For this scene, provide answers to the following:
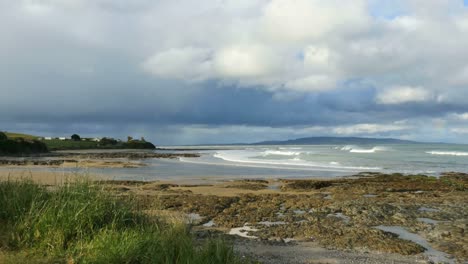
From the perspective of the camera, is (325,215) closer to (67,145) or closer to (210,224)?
(210,224)

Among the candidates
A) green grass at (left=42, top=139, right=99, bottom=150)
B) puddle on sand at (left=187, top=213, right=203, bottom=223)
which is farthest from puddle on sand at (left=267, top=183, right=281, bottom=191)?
green grass at (left=42, top=139, right=99, bottom=150)

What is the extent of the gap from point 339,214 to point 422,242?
372 centimetres

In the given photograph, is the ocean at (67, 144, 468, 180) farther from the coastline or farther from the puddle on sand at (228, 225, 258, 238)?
the puddle on sand at (228, 225, 258, 238)

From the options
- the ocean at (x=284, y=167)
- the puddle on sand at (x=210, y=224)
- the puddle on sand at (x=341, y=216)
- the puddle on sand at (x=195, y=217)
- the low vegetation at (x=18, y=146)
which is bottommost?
the puddle on sand at (x=210, y=224)

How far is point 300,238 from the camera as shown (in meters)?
10.6

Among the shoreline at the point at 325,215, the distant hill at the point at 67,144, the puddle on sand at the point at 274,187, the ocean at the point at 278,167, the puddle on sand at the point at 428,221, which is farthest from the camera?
the distant hill at the point at 67,144

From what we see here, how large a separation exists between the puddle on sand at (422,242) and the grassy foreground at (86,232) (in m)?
4.82

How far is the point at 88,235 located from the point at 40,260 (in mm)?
988

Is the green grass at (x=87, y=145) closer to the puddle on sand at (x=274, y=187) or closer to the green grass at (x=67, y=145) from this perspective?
the green grass at (x=67, y=145)

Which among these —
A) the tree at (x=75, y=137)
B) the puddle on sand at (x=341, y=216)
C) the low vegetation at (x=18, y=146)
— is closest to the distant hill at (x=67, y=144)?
the low vegetation at (x=18, y=146)

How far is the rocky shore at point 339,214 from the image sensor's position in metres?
10.2

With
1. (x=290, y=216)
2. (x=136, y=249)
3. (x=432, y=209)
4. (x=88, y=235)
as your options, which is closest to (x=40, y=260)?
(x=88, y=235)

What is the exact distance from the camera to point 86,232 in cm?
786

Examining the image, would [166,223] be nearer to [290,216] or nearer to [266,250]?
[266,250]
